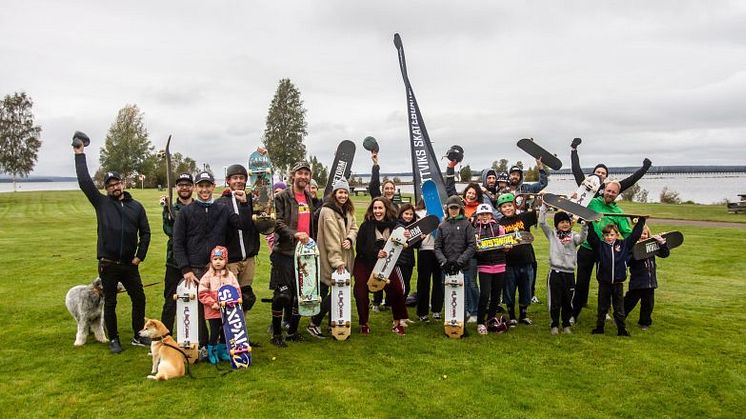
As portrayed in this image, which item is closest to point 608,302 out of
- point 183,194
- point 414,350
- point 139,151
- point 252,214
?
point 414,350

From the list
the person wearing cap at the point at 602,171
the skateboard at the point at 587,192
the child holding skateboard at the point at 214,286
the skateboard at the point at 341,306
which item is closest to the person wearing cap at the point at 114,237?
the child holding skateboard at the point at 214,286

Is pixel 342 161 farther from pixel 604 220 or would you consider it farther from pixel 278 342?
pixel 604 220

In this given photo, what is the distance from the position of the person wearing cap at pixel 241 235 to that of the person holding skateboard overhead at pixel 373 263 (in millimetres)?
1429

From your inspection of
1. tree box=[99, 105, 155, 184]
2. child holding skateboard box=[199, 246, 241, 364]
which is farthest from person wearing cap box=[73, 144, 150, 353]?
tree box=[99, 105, 155, 184]

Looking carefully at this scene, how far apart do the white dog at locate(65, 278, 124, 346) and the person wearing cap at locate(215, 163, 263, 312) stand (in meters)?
1.51

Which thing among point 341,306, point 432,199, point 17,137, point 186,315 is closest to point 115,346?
point 186,315

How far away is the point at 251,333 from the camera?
6363 mm

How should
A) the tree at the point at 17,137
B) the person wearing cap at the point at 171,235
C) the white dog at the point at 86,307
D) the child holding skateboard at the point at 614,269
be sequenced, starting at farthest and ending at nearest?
the tree at the point at 17,137, the child holding skateboard at the point at 614,269, the white dog at the point at 86,307, the person wearing cap at the point at 171,235

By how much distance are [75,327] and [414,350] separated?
178 inches

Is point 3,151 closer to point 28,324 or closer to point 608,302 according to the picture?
point 28,324

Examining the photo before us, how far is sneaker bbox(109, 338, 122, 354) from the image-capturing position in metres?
5.46

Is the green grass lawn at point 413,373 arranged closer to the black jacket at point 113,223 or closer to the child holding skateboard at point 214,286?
the child holding skateboard at point 214,286

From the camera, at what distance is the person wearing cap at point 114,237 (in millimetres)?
5250

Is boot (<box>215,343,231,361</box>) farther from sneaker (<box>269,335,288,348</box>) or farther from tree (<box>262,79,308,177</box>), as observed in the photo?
tree (<box>262,79,308,177</box>)
